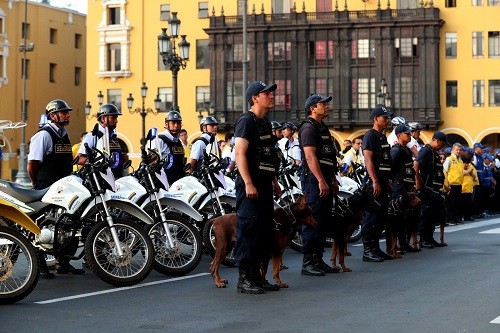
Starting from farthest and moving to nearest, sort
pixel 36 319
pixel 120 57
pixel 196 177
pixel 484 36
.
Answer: pixel 120 57 → pixel 484 36 → pixel 196 177 → pixel 36 319

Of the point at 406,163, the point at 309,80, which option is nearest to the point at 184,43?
the point at 406,163

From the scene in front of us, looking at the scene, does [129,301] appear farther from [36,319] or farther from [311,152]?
[311,152]

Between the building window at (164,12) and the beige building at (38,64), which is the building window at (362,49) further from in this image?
the beige building at (38,64)

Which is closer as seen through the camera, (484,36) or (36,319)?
(36,319)

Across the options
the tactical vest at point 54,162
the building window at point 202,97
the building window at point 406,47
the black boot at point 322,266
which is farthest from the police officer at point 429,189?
the building window at point 202,97

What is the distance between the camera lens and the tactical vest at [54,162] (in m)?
14.2

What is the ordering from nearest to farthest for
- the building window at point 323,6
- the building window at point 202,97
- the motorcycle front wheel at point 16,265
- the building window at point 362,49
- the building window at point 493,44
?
the motorcycle front wheel at point 16,265 → the building window at point 493,44 → the building window at point 362,49 → the building window at point 323,6 → the building window at point 202,97

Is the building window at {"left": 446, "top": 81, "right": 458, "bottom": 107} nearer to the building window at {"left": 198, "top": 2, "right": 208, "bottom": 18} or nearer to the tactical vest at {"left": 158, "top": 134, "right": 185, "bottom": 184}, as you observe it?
the building window at {"left": 198, "top": 2, "right": 208, "bottom": 18}

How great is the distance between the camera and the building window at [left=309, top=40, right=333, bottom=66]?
7019 centimetres

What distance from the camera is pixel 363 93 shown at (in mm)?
69688

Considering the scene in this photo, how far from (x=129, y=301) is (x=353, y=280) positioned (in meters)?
2.98

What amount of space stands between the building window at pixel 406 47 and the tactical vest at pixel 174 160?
5283 centimetres

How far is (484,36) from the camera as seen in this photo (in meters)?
68.6

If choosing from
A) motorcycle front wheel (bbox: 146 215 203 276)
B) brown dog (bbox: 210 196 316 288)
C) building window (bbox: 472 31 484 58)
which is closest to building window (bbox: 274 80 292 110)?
building window (bbox: 472 31 484 58)
